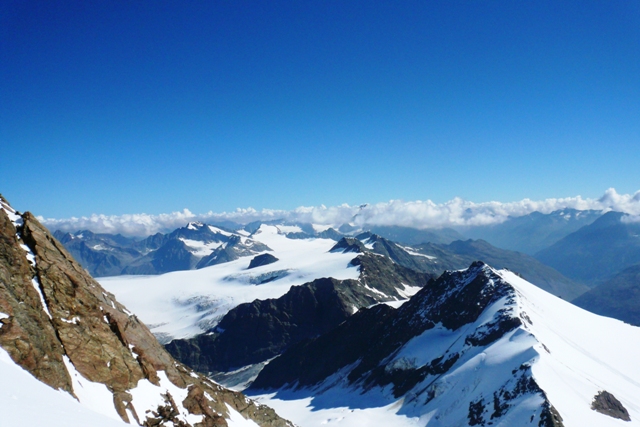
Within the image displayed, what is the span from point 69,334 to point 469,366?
243ft

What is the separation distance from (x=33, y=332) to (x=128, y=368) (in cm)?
1014

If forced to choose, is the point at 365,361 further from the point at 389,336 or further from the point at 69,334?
the point at 69,334

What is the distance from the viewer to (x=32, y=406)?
1853cm

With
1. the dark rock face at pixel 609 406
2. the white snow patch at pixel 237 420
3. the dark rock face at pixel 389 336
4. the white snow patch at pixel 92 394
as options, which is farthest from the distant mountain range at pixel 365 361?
the dark rock face at pixel 389 336

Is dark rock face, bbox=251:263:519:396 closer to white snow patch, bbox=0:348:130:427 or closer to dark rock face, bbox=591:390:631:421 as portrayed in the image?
Answer: dark rock face, bbox=591:390:631:421

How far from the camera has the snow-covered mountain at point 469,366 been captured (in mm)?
61031

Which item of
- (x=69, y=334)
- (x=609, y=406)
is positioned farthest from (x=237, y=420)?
(x=609, y=406)

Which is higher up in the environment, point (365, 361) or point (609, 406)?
point (609, 406)

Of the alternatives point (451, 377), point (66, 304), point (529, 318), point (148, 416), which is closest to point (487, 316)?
point (529, 318)

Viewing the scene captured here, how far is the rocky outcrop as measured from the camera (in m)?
27.3

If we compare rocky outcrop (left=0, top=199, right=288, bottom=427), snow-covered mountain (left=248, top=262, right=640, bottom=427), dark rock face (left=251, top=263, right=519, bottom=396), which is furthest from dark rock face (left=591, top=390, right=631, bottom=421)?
rocky outcrop (left=0, top=199, right=288, bottom=427)

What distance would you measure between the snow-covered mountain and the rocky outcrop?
161ft

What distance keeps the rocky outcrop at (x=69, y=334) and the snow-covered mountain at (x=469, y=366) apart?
49091mm

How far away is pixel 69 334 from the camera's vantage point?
32.3 meters
